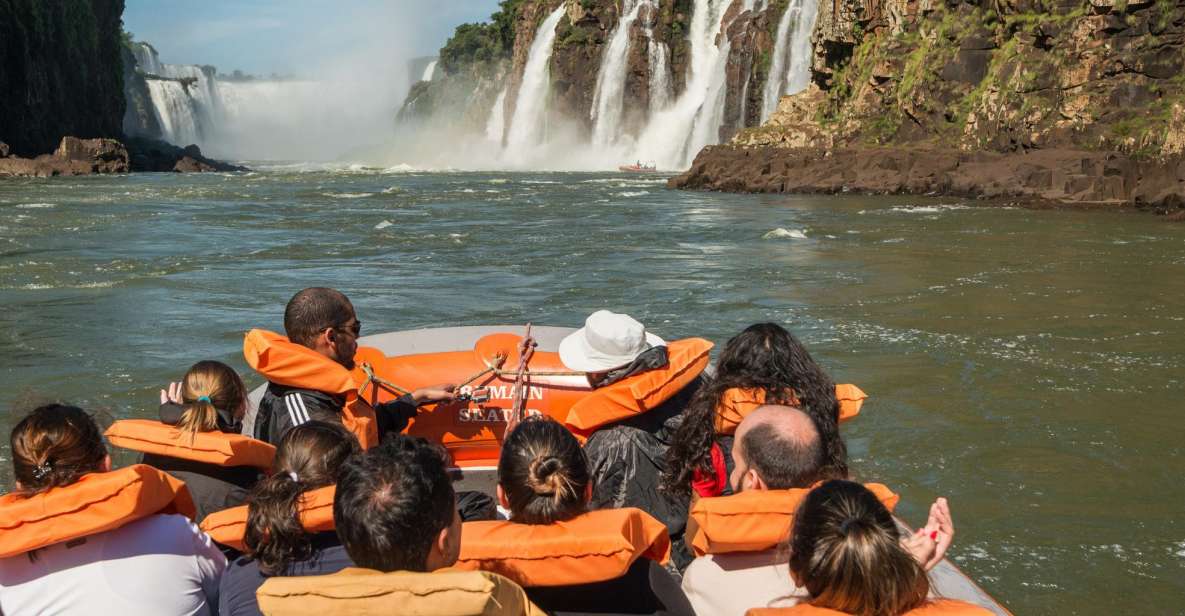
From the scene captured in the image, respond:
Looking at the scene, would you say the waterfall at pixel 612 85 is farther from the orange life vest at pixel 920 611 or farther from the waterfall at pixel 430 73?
the orange life vest at pixel 920 611

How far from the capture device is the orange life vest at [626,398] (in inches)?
136

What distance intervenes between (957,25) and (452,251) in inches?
758

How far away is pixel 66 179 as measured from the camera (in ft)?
128

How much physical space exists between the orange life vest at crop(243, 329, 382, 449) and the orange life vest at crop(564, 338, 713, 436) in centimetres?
73

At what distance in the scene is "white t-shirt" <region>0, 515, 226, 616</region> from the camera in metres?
2.55

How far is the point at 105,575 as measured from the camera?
101 inches

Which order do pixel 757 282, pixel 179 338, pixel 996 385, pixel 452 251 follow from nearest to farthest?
pixel 996 385
pixel 179 338
pixel 757 282
pixel 452 251

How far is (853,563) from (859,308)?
31.0ft

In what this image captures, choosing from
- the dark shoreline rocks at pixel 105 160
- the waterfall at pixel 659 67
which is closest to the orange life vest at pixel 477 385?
the dark shoreline rocks at pixel 105 160

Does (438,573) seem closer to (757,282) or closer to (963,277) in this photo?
(757,282)

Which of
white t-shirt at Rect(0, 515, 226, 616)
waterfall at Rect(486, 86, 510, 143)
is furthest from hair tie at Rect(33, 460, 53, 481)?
waterfall at Rect(486, 86, 510, 143)

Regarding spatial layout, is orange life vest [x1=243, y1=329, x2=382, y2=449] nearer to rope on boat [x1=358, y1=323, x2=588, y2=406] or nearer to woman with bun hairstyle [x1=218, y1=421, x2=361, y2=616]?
rope on boat [x1=358, y1=323, x2=588, y2=406]

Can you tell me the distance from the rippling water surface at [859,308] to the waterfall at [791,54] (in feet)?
49.9

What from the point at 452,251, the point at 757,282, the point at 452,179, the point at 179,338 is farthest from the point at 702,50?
the point at 179,338
